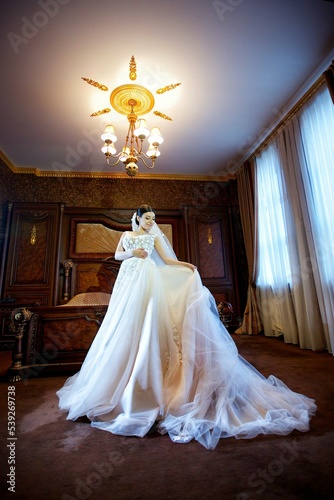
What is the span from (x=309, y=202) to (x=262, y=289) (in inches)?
66.3

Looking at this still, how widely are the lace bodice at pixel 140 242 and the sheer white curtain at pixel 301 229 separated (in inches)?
80.7

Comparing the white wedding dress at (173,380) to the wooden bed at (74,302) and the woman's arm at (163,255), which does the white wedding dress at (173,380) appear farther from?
the wooden bed at (74,302)

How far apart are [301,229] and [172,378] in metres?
2.55

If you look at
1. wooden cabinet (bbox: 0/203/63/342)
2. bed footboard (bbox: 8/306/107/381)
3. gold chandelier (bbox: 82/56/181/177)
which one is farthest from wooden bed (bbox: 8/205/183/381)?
gold chandelier (bbox: 82/56/181/177)

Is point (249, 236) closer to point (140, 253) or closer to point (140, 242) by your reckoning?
point (140, 242)

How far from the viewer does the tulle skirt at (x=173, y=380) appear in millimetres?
→ 1255

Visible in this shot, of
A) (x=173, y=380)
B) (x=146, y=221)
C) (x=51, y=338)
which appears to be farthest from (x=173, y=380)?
(x=51, y=338)

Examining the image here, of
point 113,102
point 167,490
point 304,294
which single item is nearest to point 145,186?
point 113,102

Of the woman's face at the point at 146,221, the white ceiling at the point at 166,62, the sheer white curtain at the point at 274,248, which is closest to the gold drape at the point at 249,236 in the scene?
the sheer white curtain at the point at 274,248

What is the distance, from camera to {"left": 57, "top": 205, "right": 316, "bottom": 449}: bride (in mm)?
1257

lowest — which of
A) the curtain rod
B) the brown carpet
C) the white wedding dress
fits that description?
the brown carpet

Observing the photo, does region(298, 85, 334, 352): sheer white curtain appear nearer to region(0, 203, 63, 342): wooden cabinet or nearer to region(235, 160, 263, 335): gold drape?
region(235, 160, 263, 335): gold drape

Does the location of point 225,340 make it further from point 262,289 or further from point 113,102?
point 113,102

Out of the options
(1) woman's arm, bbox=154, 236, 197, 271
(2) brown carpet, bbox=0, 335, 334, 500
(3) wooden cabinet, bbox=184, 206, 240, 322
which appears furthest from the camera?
(3) wooden cabinet, bbox=184, 206, 240, 322
